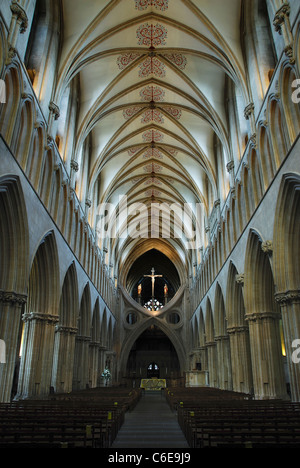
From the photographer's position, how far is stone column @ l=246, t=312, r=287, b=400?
46.0ft

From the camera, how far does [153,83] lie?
2130cm

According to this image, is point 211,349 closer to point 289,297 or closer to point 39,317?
point 39,317

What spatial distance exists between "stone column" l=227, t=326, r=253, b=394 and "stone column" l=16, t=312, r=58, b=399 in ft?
29.4

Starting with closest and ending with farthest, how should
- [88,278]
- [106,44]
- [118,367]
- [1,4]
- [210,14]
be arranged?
1. [1,4]
2. [210,14]
3. [106,44]
4. [88,278]
5. [118,367]

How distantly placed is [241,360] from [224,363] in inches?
175

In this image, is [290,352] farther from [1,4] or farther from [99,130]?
[99,130]

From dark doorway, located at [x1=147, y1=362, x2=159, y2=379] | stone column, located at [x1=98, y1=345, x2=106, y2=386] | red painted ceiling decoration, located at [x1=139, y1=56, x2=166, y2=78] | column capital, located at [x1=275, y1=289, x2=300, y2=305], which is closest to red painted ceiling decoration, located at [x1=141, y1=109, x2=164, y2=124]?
red painted ceiling decoration, located at [x1=139, y1=56, x2=166, y2=78]

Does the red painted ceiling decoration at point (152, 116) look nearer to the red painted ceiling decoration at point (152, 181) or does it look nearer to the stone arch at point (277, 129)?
the red painted ceiling decoration at point (152, 181)

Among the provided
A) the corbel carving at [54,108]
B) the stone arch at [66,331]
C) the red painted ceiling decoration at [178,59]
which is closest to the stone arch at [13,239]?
the corbel carving at [54,108]

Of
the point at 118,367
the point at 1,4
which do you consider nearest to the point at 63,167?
the point at 1,4

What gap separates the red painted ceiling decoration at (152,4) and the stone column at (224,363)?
1799cm

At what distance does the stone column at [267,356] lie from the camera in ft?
46.0

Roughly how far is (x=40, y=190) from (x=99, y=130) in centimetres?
1091

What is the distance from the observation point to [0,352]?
10672 mm
